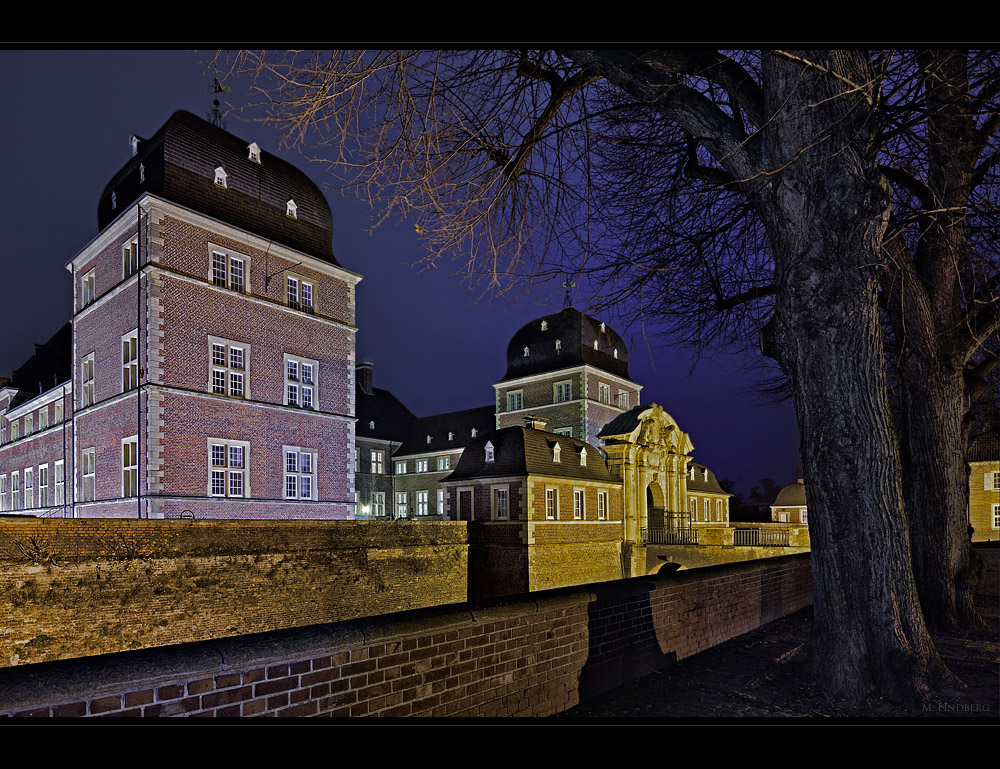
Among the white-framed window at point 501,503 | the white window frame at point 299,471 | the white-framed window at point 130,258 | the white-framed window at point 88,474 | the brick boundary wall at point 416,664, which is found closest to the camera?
the brick boundary wall at point 416,664

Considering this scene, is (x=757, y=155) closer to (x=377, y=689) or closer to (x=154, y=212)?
(x=377, y=689)

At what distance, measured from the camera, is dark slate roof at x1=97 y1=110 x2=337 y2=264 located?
21.2 m

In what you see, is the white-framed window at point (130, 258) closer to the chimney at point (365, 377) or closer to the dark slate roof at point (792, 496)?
the chimney at point (365, 377)

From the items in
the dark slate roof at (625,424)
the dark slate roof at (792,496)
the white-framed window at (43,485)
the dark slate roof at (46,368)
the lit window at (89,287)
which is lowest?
the dark slate roof at (792,496)

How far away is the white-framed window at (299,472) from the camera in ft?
77.3

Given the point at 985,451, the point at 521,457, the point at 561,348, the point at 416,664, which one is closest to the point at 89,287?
A: the point at 521,457

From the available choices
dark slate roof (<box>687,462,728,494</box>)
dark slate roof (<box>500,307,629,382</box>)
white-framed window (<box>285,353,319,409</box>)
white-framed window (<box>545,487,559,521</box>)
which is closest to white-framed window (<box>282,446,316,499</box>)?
white-framed window (<box>285,353,319,409</box>)

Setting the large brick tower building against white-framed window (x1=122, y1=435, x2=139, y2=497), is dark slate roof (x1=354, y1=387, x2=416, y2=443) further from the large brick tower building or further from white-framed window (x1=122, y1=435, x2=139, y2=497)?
white-framed window (x1=122, y1=435, x2=139, y2=497)

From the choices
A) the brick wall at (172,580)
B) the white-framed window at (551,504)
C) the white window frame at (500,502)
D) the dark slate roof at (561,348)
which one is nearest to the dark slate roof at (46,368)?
the brick wall at (172,580)

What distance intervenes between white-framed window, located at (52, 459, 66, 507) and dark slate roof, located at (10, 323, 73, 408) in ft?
13.3

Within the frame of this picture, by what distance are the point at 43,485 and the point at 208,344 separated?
12.3 metres

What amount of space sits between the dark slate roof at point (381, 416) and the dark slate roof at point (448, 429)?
140cm

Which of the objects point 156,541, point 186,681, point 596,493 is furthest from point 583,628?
point 596,493

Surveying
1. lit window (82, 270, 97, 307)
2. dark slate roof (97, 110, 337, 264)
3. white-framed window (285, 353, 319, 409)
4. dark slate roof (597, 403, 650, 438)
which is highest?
dark slate roof (97, 110, 337, 264)
